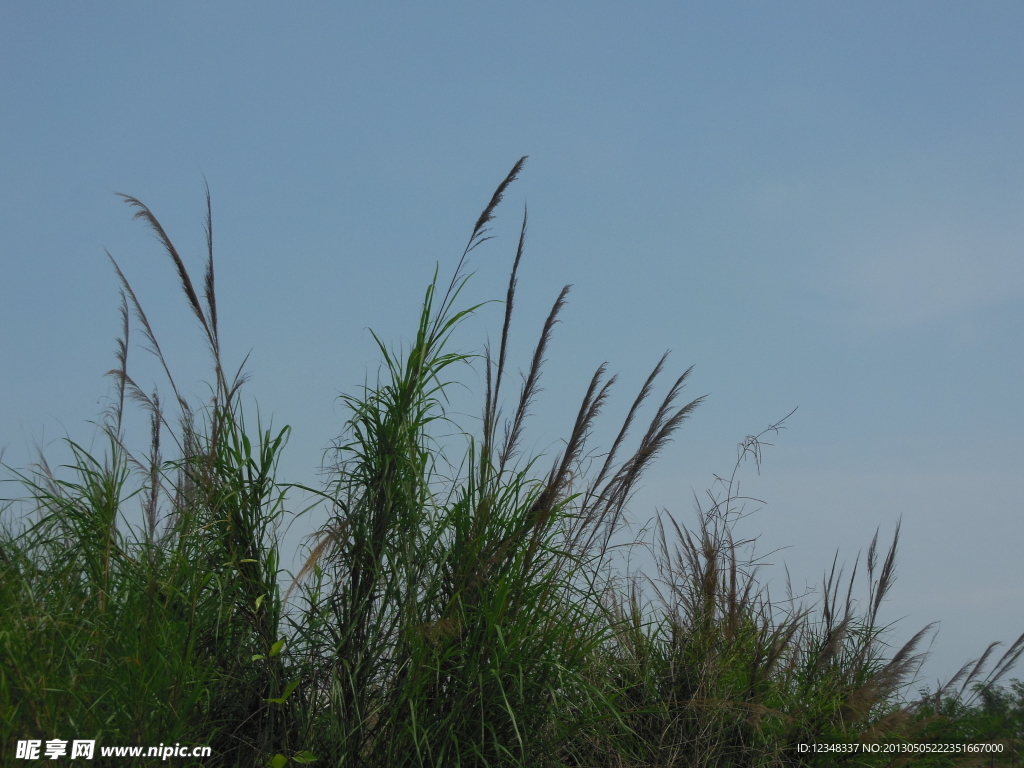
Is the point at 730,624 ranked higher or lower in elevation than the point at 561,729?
higher

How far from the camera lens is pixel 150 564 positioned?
2773 mm

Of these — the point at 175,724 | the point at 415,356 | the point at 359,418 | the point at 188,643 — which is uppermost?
the point at 415,356

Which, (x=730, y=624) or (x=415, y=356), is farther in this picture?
(x=730, y=624)

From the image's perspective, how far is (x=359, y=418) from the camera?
3039 mm

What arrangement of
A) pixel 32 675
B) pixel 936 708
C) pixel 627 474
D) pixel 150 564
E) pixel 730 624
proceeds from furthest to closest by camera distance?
pixel 936 708 → pixel 730 624 → pixel 627 474 → pixel 150 564 → pixel 32 675

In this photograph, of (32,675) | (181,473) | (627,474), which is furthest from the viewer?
(627,474)

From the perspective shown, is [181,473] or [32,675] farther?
[181,473]

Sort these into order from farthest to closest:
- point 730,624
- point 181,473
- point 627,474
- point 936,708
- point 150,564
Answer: point 936,708 → point 730,624 → point 627,474 → point 181,473 → point 150,564

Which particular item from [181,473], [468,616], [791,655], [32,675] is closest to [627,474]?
[468,616]

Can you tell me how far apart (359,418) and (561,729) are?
1211 mm

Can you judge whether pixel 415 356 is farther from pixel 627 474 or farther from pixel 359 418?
pixel 627 474

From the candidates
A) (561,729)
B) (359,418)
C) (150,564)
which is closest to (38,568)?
(150,564)

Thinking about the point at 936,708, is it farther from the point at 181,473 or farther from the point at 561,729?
the point at 181,473

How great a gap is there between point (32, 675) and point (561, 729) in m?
1.54
